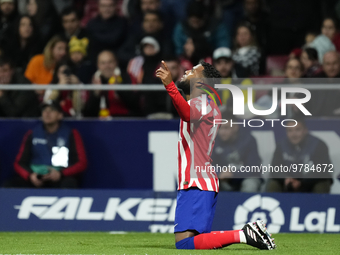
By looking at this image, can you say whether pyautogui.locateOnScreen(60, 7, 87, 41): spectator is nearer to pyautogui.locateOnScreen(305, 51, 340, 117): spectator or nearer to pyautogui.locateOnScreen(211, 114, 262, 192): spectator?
pyautogui.locateOnScreen(211, 114, 262, 192): spectator

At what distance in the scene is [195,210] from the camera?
6.11 m

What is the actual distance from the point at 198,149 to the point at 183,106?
625 mm

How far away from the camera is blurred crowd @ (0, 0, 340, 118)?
959 cm

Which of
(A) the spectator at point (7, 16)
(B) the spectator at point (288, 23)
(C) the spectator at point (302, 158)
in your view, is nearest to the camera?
(C) the spectator at point (302, 158)

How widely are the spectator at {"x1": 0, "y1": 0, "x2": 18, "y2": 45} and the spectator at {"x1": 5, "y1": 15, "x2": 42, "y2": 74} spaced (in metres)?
0.35

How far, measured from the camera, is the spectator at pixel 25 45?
11352mm

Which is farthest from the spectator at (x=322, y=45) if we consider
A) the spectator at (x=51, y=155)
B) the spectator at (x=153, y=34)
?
the spectator at (x=51, y=155)

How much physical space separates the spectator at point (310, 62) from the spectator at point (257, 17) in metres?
1.09

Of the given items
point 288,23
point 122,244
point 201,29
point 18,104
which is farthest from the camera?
point 288,23

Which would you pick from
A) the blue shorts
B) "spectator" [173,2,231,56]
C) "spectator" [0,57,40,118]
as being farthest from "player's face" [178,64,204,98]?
"spectator" [173,2,231,56]

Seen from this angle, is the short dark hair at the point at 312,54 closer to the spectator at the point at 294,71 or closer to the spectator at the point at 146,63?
the spectator at the point at 294,71

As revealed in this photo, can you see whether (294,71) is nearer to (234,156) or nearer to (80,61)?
(234,156)

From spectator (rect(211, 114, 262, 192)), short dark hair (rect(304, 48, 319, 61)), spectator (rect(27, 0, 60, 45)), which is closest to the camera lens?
spectator (rect(211, 114, 262, 192))

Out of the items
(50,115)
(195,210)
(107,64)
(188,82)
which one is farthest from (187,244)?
(107,64)
